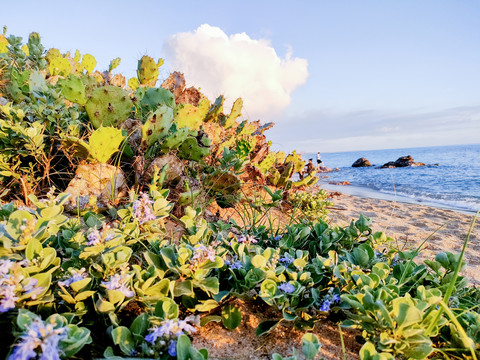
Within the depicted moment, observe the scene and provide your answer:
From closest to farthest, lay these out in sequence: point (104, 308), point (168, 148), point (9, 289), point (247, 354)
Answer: point (9, 289) → point (104, 308) → point (247, 354) → point (168, 148)

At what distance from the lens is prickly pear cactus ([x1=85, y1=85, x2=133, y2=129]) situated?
2027mm

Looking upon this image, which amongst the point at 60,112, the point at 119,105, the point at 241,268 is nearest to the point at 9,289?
the point at 241,268

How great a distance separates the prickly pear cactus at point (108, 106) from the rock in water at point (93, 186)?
1.27 ft

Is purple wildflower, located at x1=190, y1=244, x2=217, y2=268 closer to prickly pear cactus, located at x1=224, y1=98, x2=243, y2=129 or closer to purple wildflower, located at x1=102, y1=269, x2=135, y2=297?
purple wildflower, located at x1=102, y1=269, x2=135, y2=297

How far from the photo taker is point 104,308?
784 millimetres

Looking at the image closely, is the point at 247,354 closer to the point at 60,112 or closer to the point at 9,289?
the point at 9,289

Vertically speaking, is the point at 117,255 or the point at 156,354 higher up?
the point at 117,255

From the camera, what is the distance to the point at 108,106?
6.77 ft

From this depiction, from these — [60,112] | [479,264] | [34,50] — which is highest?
[34,50]

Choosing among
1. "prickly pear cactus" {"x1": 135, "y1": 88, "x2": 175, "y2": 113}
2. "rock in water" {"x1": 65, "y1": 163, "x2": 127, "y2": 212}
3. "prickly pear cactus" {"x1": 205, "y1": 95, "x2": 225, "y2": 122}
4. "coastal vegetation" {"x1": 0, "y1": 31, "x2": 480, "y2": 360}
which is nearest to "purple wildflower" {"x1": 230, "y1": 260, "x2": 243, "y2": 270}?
"coastal vegetation" {"x1": 0, "y1": 31, "x2": 480, "y2": 360}

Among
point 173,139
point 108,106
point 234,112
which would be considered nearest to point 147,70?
point 234,112

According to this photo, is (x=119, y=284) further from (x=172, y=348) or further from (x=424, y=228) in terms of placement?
(x=424, y=228)

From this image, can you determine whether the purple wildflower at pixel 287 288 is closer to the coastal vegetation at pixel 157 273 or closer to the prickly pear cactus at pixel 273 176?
the coastal vegetation at pixel 157 273

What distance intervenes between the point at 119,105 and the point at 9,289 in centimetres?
170
